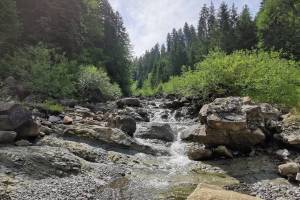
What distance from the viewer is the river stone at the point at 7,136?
45.6 ft

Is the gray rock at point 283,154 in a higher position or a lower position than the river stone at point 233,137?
lower

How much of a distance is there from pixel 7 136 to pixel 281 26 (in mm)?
49027

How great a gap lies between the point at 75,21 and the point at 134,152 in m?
27.5

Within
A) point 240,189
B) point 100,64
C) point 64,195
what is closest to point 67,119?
point 64,195

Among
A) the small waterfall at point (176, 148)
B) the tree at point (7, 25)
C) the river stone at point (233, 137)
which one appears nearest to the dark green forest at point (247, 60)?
the small waterfall at point (176, 148)

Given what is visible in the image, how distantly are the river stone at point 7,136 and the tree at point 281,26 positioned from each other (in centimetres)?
4186

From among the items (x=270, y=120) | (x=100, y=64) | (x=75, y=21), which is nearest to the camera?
(x=270, y=120)

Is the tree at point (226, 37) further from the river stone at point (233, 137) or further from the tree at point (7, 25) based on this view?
the river stone at point (233, 137)

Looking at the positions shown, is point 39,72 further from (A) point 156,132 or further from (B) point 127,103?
(A) point 156,132

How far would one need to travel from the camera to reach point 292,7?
187ft

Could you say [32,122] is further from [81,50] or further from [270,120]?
[81,50]

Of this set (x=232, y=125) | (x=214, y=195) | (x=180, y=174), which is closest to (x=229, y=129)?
(x=232, y=125)

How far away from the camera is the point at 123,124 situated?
19.6 meters

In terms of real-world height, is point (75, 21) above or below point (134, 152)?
above
